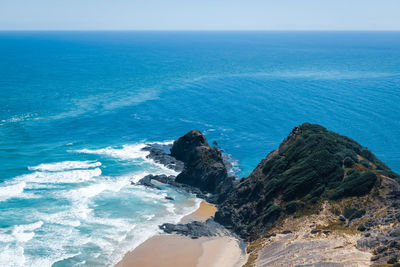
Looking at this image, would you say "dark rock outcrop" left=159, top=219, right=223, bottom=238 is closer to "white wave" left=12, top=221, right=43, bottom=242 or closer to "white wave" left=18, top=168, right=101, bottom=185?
"white wave" left=12, top=221, right=43, bottom=242

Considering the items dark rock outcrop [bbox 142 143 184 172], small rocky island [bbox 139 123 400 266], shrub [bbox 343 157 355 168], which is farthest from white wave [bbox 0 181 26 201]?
shrub [bbox 343 157 355 168]

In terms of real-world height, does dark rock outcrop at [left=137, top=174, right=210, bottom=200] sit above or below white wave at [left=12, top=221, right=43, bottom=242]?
above

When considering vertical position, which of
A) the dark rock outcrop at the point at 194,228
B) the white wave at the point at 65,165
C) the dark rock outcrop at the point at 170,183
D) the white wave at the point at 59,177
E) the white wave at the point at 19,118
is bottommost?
the dark rock outcrop at the point at 194,228

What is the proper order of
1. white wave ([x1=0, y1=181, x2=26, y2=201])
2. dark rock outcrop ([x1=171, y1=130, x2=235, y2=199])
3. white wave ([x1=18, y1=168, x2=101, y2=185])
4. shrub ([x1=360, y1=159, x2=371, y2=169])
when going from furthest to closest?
1. white wave ([x1=18, y1=168, x2=101, y2=185])
2. dark rock outcrop ([x1=171, y1=130, x2=235, y2=199])
3. white wave ([x1=0, y1=181, x2=26, y2=201])
4. shrub ([x1=360, y1=159, x2=371, y2=169])

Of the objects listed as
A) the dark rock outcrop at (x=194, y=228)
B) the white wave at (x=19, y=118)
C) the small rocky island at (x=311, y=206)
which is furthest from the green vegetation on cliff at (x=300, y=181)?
the white wave at (x=19, y=118)

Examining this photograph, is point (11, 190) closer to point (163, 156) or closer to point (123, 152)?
point (123, 152)

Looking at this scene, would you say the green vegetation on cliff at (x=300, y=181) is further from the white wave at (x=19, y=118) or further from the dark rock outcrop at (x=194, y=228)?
the white wave at (x=19, y=118)
